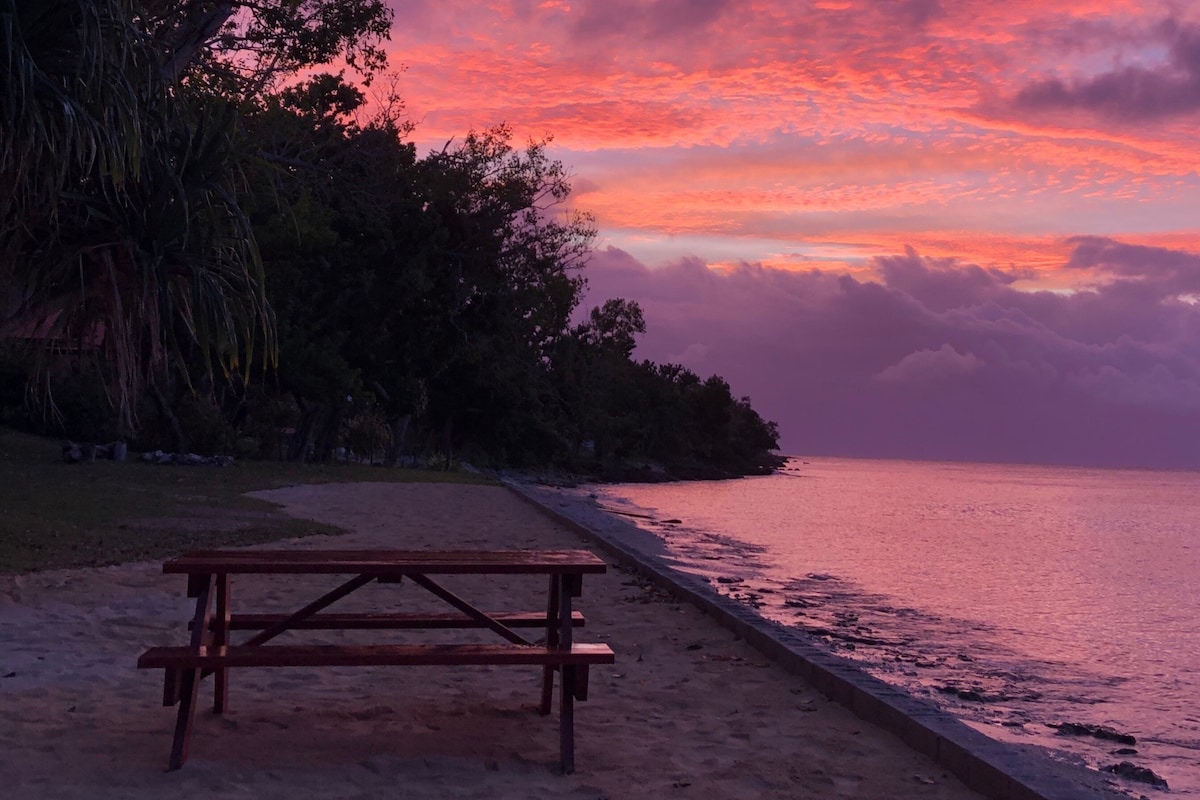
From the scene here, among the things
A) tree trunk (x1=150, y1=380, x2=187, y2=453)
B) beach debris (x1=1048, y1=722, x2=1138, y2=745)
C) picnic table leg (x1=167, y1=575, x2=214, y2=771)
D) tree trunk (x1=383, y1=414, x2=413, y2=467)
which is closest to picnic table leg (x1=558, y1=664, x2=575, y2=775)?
picnic table leg (x1=167, y1=575, x2=214, y2=771)

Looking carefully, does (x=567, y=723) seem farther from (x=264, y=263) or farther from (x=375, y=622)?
(x=264, y=263)

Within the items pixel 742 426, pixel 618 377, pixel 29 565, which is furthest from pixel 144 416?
pixel 742 426

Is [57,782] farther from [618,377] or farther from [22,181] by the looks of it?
[618,377]

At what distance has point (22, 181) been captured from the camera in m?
7.32

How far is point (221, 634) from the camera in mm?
4785

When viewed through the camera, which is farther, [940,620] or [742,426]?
[742,426]

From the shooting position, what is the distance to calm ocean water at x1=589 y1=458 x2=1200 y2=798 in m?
7.00

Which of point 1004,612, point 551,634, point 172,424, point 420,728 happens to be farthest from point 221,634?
point 172,424

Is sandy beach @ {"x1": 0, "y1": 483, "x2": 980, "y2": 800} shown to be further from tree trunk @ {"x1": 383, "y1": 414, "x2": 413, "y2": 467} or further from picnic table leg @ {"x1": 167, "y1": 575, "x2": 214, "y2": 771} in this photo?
tree trunk @ {"x1": 383, "y1": 414, "x2": 413, "y2": 467}

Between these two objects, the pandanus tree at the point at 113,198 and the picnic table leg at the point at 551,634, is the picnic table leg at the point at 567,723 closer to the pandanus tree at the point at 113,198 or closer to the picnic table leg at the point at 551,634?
the picnic table leg at the point at 551,634

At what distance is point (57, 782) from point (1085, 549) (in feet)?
81.4

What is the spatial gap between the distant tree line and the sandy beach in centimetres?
234

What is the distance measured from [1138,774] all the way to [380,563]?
3694 mm

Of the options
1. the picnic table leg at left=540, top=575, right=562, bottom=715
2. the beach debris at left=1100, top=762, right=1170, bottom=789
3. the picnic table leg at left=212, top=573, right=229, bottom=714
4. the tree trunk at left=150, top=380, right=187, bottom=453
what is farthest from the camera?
the tree trunk at left=150, top=380, right=187, bottom=453
